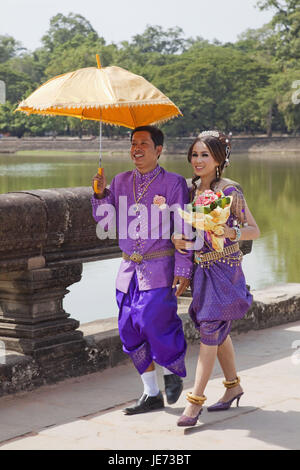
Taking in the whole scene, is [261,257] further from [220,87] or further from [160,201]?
[220,87]

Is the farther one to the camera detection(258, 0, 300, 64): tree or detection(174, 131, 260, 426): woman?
detection(258, 0, 300, 64): tree

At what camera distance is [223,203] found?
3.88 m

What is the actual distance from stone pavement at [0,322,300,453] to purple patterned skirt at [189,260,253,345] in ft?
1.28

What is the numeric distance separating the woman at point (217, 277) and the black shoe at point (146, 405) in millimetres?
245

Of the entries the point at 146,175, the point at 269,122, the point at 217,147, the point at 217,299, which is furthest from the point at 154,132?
the point at 269,122

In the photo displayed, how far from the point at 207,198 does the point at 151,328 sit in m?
0.69

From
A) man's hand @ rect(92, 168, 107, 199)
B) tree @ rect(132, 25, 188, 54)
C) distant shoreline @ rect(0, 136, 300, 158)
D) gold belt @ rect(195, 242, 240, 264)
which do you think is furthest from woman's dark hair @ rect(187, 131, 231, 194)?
tree @ rect(132, 25, 188, 54)

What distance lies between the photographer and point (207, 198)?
3.89 m

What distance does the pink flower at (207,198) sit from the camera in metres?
3.88

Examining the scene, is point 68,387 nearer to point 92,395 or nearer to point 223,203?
point 92,395

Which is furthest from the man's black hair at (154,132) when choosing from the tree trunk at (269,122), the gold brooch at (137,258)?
the tree trunk at (269,122)

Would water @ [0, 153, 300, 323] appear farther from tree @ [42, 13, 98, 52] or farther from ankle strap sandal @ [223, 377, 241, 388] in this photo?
tree @ [42, 13, 98, 52]

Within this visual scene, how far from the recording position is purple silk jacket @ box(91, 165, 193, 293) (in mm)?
4125

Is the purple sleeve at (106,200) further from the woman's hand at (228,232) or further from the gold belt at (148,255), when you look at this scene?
the woman's hand at (228,232)
